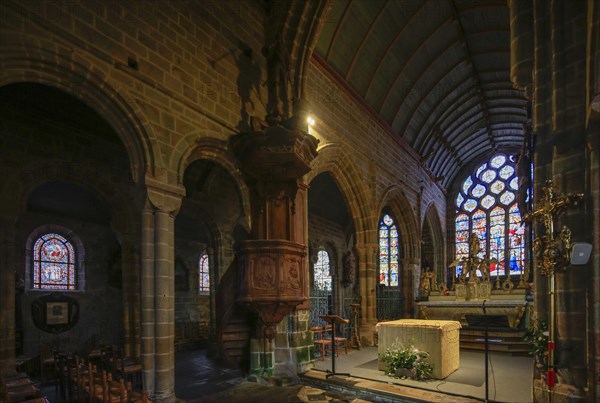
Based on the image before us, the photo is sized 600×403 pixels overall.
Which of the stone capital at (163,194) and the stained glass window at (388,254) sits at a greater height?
the stone capital at (163,194)

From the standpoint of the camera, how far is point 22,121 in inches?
308

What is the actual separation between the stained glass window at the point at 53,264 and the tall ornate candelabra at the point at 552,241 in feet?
32.6

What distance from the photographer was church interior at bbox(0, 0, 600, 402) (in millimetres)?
5273

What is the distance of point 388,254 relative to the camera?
18.3 meters

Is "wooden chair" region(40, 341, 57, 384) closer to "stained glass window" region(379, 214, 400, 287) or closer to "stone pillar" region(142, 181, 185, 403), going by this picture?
"stone pillar" region(142, 181, 185, 403)

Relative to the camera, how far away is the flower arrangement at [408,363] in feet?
23.0

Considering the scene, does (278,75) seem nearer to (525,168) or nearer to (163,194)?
(163,194)

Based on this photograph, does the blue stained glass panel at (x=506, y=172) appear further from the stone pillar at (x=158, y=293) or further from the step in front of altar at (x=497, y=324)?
the stone pillar at (x=158, y=293)

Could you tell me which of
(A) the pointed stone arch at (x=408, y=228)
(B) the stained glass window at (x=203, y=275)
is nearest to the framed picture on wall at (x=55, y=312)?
(B) the stained glass window at (x=203, y=275)

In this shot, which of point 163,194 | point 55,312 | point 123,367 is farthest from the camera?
point 55,312

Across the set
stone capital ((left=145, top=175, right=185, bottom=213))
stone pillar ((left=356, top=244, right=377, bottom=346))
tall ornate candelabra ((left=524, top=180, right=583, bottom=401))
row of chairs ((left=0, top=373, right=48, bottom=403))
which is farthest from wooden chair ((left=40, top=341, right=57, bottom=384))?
tall ornate candelabra ((left=524, top=180, right=583, bottom=401))

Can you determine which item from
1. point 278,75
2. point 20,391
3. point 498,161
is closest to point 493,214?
point 498,161

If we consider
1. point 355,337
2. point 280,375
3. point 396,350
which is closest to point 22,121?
point 280,375

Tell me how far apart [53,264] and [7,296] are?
3190 millimetres
